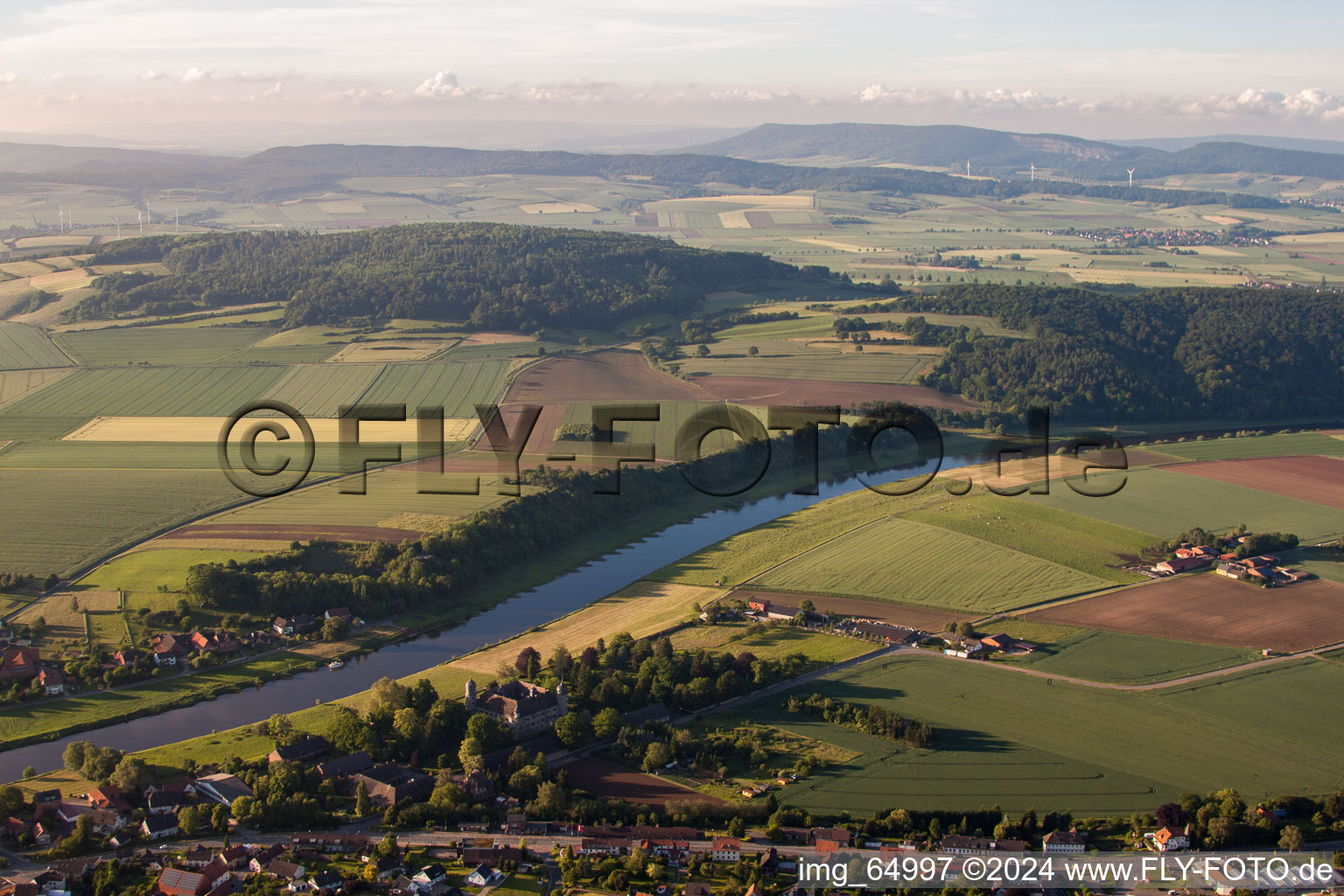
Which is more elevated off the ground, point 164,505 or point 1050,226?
point 1050,226

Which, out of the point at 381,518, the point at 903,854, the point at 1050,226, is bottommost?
the point at 903,854

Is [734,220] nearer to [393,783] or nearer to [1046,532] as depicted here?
[1046,532]

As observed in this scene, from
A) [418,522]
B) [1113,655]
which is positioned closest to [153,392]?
[418,522]

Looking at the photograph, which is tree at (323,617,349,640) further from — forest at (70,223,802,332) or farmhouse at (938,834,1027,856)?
forest at (70,223,802,332)

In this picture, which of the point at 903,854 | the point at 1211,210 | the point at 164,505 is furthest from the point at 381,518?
the point at 1211,210

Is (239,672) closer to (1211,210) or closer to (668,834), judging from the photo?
(668,834)

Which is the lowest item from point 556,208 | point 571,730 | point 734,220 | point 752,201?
point 571,730

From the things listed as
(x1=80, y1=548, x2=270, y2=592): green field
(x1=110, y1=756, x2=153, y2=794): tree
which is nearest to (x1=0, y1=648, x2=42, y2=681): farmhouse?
(x1=80, y1=548, x2=270, y2=592): green field
